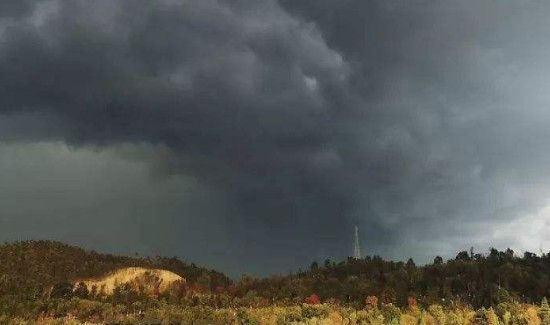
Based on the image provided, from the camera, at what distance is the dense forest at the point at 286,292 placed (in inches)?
1683

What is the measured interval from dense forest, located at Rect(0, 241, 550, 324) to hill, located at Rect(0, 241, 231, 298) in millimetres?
120

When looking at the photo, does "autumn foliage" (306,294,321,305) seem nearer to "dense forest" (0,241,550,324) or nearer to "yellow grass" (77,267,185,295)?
"dense forest" (0,241,550,324)

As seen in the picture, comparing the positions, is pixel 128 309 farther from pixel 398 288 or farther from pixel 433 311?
pixel 398 288

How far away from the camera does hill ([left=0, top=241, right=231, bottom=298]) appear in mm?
63269

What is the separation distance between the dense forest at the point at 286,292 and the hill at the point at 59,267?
12cm

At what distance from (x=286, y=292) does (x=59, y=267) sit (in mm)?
27227

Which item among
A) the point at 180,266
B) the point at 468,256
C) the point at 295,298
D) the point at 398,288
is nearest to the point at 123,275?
the point at 180,266

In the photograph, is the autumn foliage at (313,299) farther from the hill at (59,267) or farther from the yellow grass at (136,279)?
the yellow grass at (136,279)

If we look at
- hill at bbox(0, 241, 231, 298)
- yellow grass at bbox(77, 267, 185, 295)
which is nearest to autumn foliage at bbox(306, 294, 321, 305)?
hill at bbox(0, 241, 231, 298)

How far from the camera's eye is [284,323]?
38.3 m

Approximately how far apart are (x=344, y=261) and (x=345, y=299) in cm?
3291

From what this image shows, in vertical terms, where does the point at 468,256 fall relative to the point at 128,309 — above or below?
above

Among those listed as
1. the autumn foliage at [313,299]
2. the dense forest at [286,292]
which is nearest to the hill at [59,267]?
the dense forest at [286,292]

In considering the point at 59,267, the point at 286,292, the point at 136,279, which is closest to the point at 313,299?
the point at 286,292
